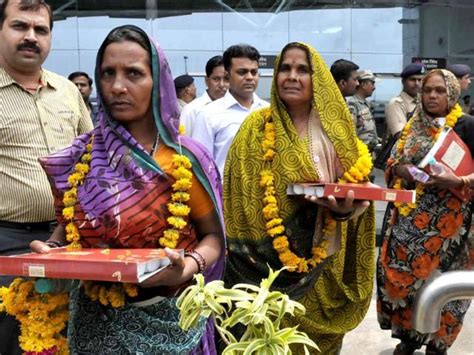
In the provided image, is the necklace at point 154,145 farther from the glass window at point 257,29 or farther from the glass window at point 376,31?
the glass window at point 376,31

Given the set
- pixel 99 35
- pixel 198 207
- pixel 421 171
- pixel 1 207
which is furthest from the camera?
pixel 99 35

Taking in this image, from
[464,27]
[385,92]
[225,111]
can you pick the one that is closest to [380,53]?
[385,92]

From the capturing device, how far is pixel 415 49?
12141mm

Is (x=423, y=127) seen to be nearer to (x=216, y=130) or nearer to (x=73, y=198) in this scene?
(x=216, y=130)

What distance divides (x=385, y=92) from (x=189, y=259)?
10.00 m

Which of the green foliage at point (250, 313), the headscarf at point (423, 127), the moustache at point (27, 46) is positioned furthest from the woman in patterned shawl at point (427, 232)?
the green foliage at point (250, 313)

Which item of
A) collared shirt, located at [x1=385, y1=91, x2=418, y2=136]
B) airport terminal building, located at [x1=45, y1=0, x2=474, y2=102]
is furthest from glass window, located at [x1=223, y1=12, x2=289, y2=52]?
collared shirt, located at [x1=385, y1=91, x2=418, y2=136]

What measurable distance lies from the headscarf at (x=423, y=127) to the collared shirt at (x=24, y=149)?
216cm

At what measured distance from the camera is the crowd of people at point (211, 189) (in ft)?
6.32

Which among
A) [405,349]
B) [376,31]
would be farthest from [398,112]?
[376,31]

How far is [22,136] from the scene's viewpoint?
9.02 ft

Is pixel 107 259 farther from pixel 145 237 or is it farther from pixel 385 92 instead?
pixel 385 92

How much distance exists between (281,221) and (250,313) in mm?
1664

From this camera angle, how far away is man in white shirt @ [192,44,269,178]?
164 inches
